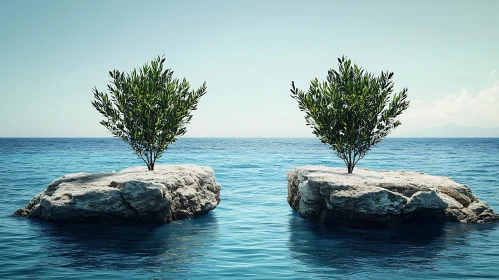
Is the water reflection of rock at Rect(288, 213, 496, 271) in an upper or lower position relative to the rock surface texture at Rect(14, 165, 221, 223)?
lower

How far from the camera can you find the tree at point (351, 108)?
2006cm

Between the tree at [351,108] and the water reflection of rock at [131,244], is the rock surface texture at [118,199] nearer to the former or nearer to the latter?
the water reflection of rock at [131,244]

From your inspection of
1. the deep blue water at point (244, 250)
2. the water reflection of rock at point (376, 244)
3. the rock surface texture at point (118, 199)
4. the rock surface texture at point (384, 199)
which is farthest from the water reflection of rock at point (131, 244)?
the rock surface texture at point (384, 199)

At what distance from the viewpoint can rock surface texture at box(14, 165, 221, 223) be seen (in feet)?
55.1

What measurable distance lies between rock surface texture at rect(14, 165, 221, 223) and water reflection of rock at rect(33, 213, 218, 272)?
0.52 m

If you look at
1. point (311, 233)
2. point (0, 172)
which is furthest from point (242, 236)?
point (0, 172)

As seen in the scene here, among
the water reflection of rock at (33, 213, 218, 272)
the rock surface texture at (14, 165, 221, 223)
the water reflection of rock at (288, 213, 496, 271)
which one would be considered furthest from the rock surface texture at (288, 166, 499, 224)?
the rock surface texture at (14, 165, 221, 223)

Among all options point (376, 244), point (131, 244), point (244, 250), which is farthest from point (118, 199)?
point (376, 244)

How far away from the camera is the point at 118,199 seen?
16.9 m

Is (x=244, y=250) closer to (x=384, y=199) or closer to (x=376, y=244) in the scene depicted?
(x=376, y=244)

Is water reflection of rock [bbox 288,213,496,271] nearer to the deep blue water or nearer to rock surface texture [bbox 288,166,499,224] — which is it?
the deep blue water

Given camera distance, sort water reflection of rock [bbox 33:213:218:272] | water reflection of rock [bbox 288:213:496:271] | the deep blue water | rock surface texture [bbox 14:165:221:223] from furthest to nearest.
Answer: rock surface texture [bbox 14:165:221:223]
water reflection of rock [bbox 288:213:496:271]
water reflection of rock [bbox 33:213:218:272]
the deep blue water

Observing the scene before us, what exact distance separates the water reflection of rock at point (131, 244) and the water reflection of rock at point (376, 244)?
358cm

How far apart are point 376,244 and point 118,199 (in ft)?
34.3
